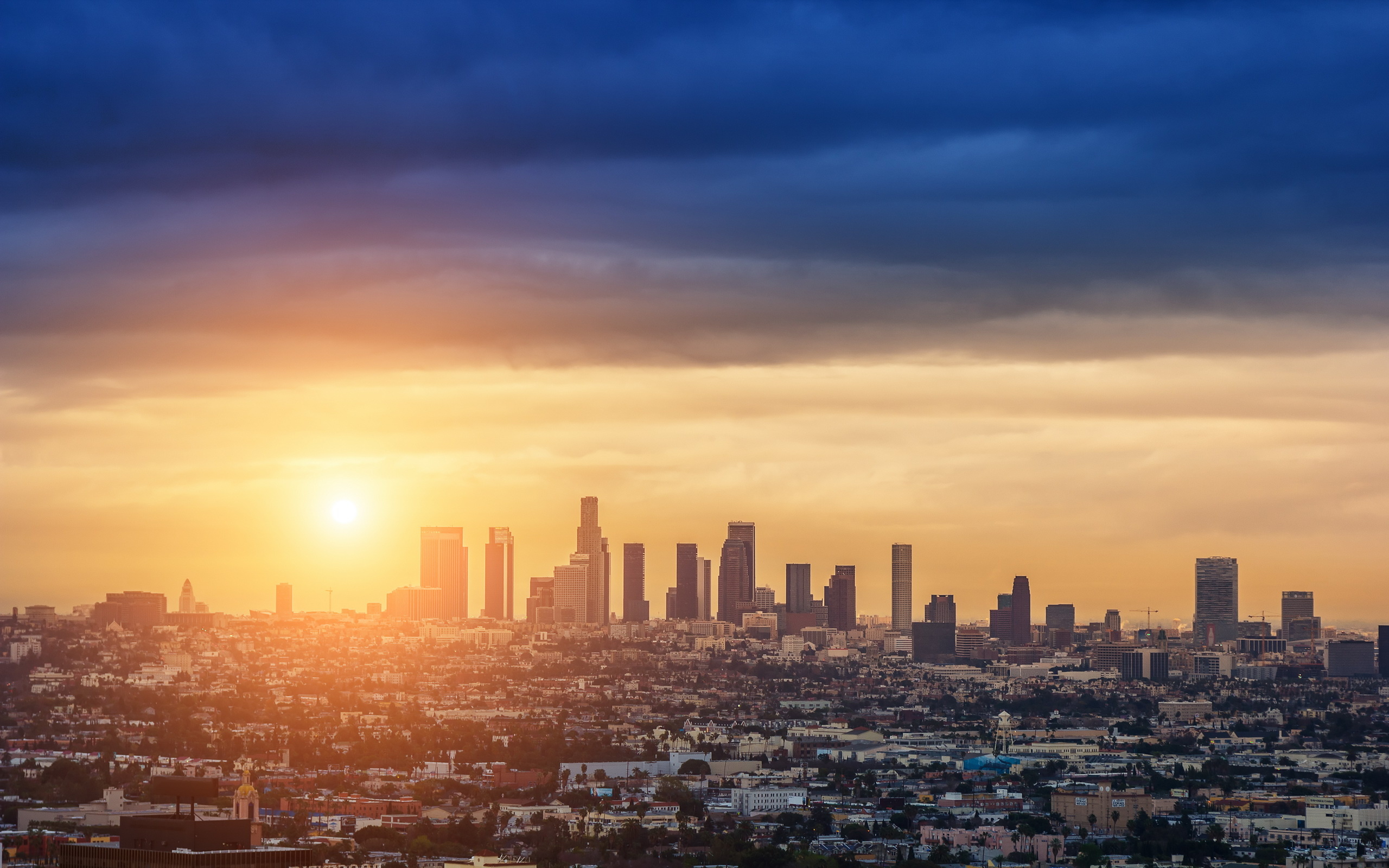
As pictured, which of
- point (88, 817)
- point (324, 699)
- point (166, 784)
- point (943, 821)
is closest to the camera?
point (166, 784)

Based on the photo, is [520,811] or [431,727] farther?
[431,727]

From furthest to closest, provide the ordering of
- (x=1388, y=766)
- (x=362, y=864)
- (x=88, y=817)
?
(x=1388, y=766) → (x=88, y=817) → (x=362, y=864)

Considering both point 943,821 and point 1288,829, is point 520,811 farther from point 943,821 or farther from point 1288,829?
point 1288,829

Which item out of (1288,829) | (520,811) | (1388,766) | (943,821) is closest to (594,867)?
(520,811)

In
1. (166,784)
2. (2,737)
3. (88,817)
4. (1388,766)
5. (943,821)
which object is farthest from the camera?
(1388,766)

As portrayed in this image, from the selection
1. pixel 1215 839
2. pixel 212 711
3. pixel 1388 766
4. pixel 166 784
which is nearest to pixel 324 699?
pixel 212 711

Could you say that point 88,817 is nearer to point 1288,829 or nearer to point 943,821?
point 943,821

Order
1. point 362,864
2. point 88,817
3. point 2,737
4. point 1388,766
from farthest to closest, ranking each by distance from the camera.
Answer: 1. point 1388,766
2. point 2,737
3. point 88,817
4. point 362,864

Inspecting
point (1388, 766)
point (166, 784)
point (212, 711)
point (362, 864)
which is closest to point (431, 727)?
point (212, 711)

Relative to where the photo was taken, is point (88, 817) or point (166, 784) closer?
point (166, 784)
